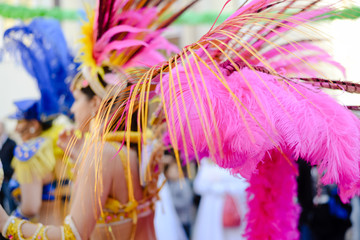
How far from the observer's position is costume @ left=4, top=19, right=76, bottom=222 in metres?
2.33

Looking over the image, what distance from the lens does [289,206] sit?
5.02ft

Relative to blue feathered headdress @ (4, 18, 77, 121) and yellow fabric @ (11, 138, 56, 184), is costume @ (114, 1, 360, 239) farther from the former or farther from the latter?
blue feathered headdress @ (4, 18, 77, 121)

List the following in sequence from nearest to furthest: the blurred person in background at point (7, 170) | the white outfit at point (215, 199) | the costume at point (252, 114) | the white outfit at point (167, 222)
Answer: the costume at point (252, 114), the blurred person in background at point (7, 170), the white outfit at point (167, 222), the white outfit at point (215, 199)

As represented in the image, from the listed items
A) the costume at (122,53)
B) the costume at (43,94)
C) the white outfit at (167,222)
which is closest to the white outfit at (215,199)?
the white outfit at (167,222)

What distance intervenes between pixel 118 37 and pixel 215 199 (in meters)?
2.35

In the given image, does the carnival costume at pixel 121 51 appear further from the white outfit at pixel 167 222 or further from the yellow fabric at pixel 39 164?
the white outfit at pixel 167 222

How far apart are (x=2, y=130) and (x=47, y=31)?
2.02m

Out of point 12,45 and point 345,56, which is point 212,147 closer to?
point 345,56

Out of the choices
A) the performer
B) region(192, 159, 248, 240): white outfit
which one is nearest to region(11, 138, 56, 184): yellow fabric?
the performer

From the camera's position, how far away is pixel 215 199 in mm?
3580

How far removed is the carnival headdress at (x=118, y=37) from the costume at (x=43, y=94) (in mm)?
854

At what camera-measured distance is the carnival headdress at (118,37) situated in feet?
5.16

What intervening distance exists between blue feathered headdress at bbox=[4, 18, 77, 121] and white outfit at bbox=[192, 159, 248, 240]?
1480 mm

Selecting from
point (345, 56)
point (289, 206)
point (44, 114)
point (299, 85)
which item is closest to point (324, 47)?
point (345, 56)
